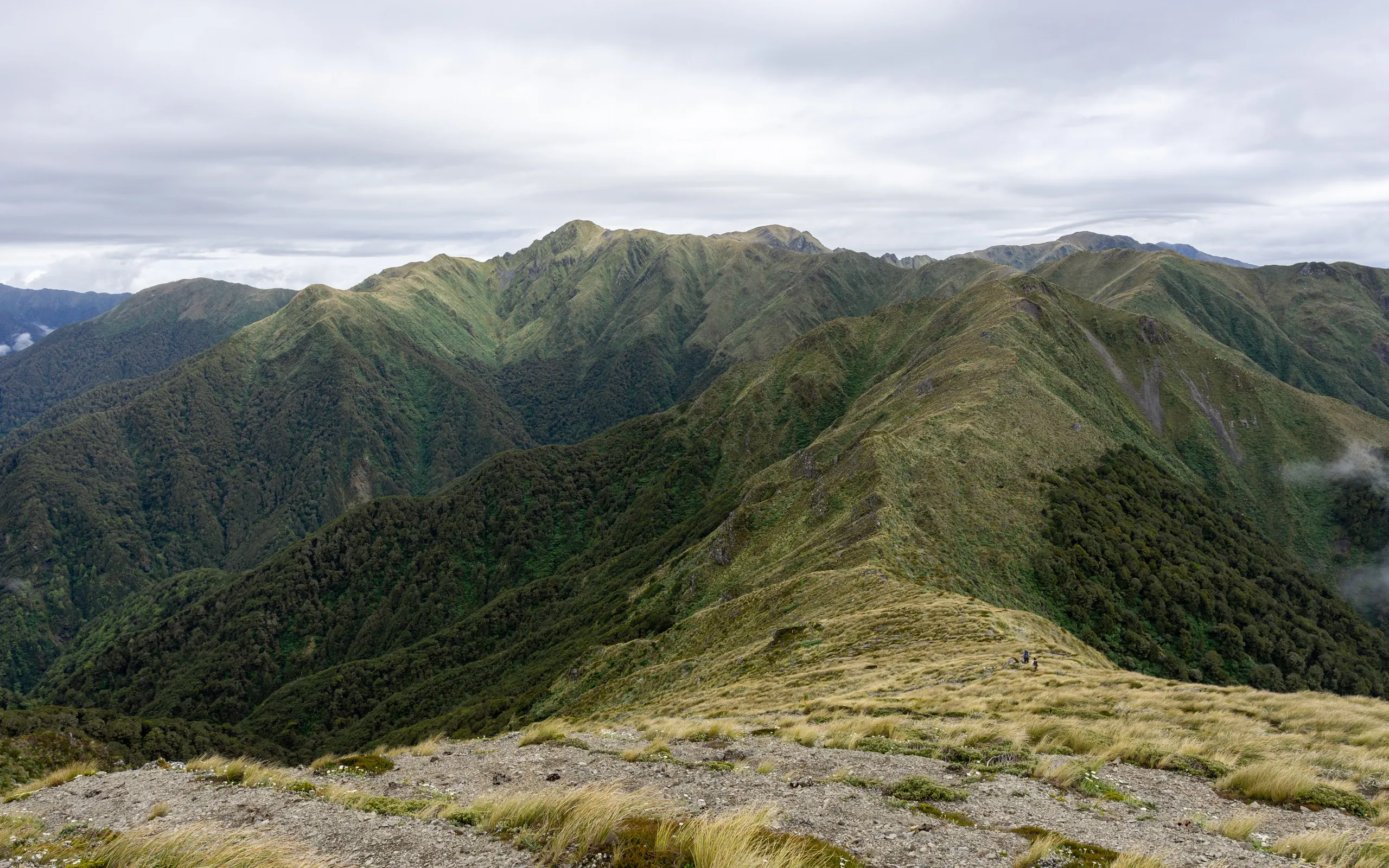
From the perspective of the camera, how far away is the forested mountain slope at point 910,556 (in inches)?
2121

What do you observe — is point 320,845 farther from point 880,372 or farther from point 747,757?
point 880,372

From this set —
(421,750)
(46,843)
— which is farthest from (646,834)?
(421,750)

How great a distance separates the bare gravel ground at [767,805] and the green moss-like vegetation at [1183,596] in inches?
1986

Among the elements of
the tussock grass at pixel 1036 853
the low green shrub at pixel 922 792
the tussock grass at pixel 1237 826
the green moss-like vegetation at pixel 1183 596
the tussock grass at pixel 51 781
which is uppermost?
the tussock grass at pixel 1036 853

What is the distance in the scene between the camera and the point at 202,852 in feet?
31.3

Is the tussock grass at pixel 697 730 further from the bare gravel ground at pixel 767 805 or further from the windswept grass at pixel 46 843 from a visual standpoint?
the windswept grass at pixel 46 843

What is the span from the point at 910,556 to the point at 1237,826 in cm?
4479

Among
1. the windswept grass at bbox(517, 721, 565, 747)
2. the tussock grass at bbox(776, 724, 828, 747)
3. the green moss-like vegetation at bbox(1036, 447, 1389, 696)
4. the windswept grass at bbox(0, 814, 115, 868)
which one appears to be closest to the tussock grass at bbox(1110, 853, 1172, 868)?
the tussock grass at bbox(776, 724, 828, 747)

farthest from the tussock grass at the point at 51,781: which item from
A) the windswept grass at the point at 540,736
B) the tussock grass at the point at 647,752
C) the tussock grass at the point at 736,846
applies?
the tussock grass at the point at 736,846

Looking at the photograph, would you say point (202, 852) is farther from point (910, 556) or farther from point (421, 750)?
point (910, 556)

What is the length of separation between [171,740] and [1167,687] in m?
136

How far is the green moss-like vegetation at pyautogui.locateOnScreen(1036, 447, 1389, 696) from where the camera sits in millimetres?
59219

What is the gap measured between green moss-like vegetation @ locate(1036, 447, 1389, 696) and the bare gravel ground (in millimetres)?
50446

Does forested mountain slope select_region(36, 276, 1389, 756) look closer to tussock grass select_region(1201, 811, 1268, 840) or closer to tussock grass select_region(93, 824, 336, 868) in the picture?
tussock grass select_region(1201, 811, 1268, 840)
